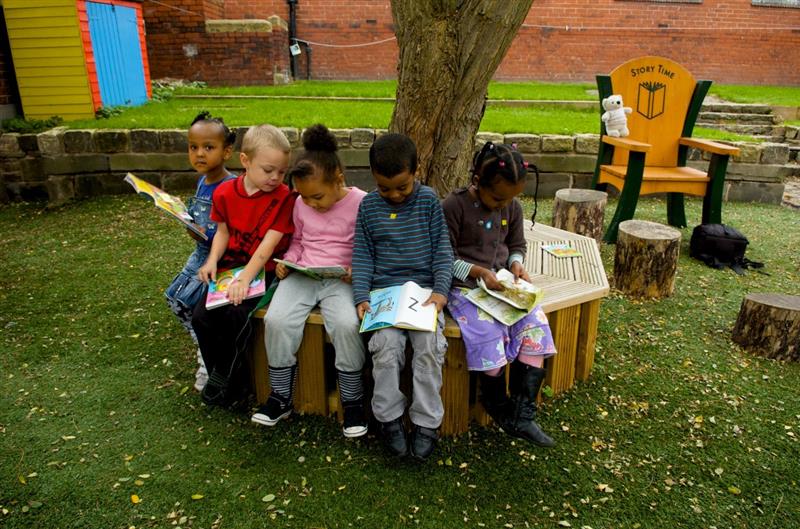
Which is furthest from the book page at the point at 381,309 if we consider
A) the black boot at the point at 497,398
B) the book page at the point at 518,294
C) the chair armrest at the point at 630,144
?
the chair armrest at the point at 630,144

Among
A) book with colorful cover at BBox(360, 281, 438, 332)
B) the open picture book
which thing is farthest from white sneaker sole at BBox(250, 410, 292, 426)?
the open picture book

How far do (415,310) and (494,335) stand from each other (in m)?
0.34

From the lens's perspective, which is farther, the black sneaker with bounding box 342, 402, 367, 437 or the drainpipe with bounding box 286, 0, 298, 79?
the drainpipe with bounding box 286, 0, 298, 79

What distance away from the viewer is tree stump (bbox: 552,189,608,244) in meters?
4.73

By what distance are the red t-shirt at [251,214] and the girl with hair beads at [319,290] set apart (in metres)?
0.07

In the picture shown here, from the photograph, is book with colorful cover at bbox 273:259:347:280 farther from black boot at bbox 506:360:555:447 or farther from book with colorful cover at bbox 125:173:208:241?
black boot at bbox 506:360:555:447

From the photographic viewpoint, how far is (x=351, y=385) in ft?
8.02

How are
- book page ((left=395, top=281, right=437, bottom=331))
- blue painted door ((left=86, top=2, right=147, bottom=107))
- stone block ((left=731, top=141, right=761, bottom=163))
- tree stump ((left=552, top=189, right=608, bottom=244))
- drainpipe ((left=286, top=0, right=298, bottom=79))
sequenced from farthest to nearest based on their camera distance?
drainpipe ((left=286, top=0, right=298, bottom=79))
blue painted door ((left=86, top=2, right=147, bottom=107))
stone block ((left=731, top=141, right=761, bottom=163))
tree stump ((left=552, top=189, right=608, bottom=244))
book page ((left=395, top=281, right=437, bottom=331))

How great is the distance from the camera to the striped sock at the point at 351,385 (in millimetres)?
2438

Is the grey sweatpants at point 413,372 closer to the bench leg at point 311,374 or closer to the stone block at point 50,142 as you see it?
the bench leg at point 311,374

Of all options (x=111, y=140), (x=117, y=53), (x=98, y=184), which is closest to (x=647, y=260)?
(x=111, y=140)

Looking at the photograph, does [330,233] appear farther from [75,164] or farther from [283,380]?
[75,164]

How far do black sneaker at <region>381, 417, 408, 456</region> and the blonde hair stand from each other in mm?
1308

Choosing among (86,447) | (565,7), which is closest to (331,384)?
(86,447)
